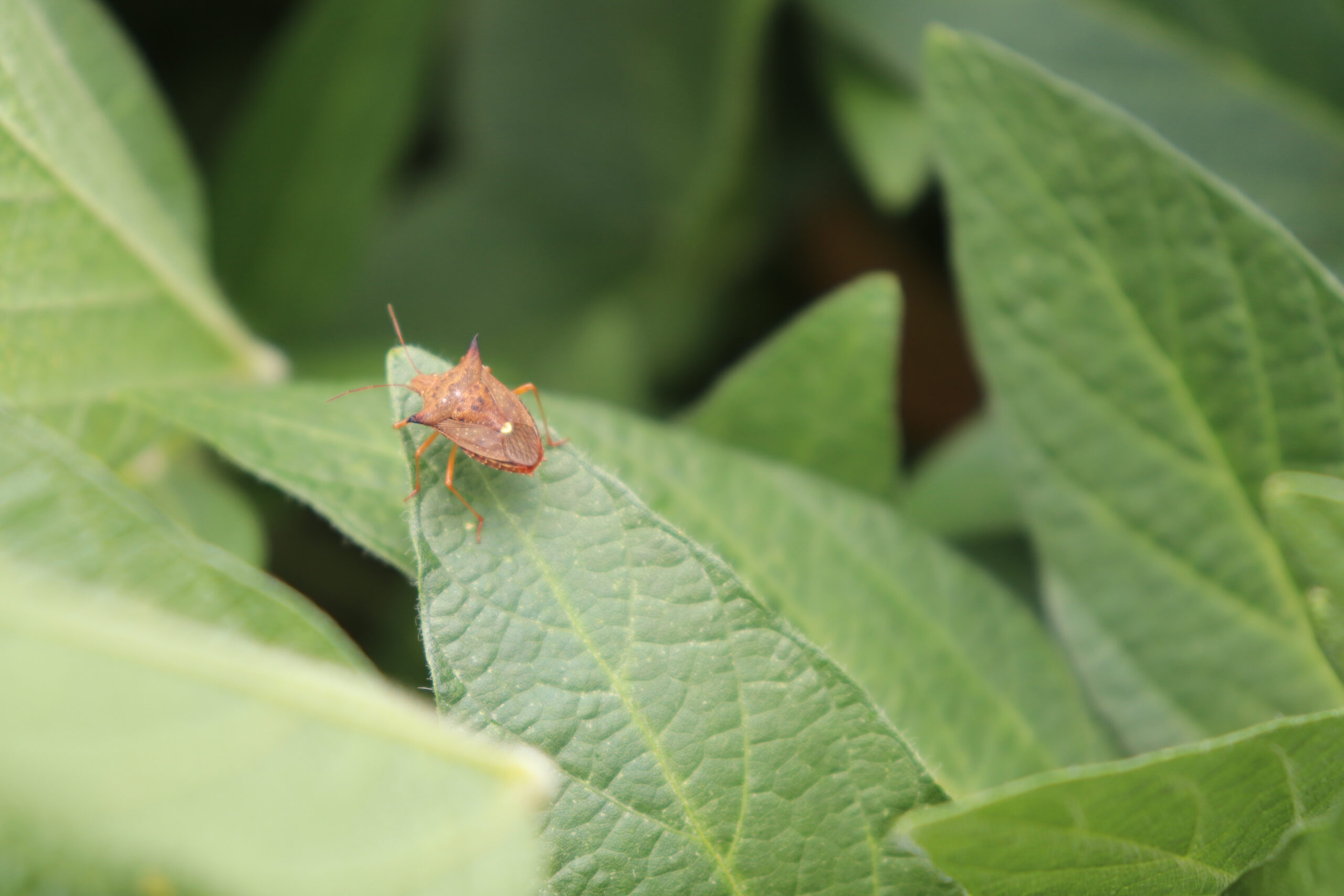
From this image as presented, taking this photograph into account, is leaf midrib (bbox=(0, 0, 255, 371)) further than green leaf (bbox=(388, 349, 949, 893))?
Yes

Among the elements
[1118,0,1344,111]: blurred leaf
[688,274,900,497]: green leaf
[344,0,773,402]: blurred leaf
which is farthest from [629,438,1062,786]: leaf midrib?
[1118,0,1344,111]: blurred leaf

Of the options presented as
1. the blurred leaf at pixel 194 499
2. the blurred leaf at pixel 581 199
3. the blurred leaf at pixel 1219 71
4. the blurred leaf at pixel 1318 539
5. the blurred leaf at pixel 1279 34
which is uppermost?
the blurred leaf at pixel 1279 34

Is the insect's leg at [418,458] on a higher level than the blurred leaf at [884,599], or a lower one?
higher

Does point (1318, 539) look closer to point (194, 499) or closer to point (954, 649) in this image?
point (954, 649)

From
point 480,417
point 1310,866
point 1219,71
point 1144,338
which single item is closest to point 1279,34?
point 1219,71

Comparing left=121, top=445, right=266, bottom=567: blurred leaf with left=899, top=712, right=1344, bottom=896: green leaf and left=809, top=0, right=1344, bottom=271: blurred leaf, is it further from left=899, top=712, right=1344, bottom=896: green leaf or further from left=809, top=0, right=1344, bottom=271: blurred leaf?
left=809, top=0, right=1344, bottom=271: blurred leaf

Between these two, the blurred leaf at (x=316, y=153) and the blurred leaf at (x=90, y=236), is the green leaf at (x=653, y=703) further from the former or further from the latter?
the blurred leaf at (x=316, y=153)

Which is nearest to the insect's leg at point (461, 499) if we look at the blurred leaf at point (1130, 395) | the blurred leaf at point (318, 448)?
the blurred leaf at point (318, 448)
